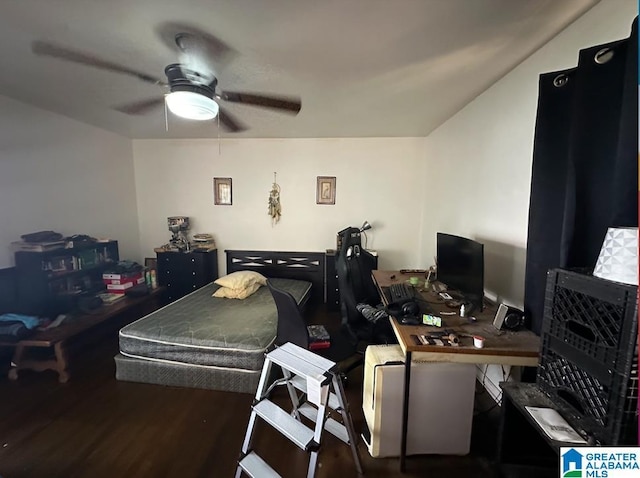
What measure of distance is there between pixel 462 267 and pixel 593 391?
115 centimetres

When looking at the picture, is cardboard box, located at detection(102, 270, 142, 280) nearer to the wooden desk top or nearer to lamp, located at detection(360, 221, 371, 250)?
lamp, located at detection(360, 221, 371, 250)

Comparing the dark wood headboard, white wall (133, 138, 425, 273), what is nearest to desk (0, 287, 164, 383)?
the dark wood headboard

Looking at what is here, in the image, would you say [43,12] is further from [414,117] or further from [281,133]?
[414,117]

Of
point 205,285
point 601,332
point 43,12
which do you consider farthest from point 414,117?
point 205,285

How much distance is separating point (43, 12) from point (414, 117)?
114 inches

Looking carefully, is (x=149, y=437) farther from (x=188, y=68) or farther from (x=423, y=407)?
(x=188, y=68)

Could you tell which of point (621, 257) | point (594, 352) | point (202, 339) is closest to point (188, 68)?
point (202, 339)

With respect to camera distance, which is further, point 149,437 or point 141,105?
point 141,105

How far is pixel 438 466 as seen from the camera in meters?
1.57

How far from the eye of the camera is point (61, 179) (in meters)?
3.09

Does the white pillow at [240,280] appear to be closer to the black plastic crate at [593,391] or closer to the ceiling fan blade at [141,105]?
the ceiling fan blade at [141,105]

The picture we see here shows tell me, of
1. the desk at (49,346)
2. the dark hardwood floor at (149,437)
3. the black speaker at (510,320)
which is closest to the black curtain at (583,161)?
the black speaker at (510,320)

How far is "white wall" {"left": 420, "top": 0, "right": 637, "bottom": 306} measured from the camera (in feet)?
4.41

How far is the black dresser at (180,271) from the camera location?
3842 millimetres
